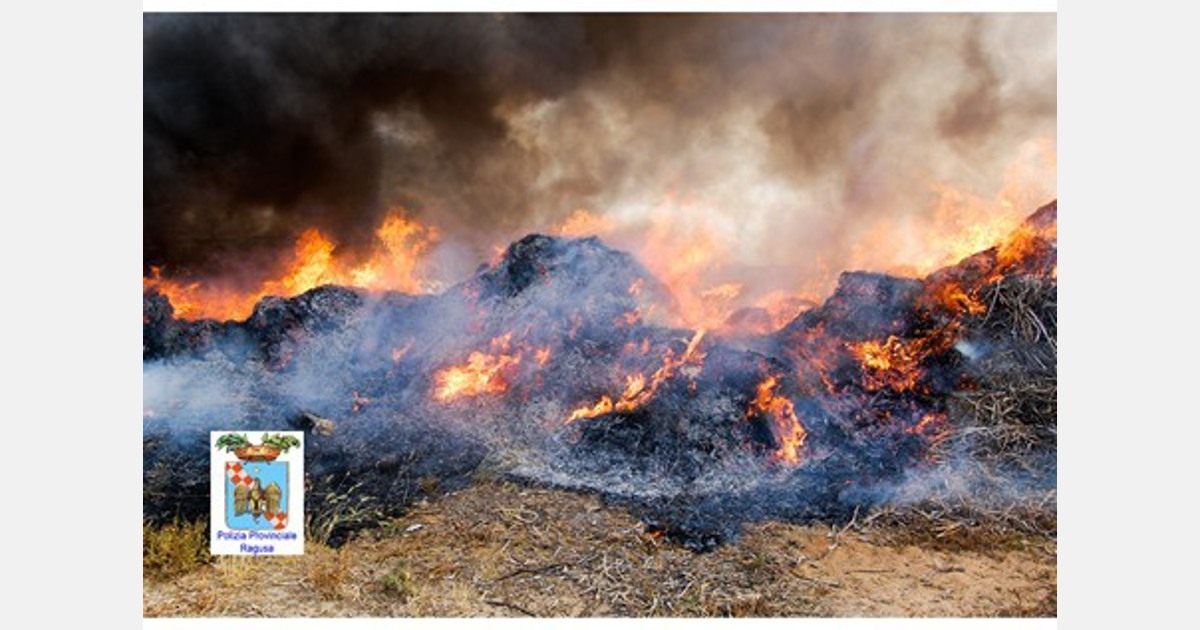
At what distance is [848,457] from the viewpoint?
8.13m

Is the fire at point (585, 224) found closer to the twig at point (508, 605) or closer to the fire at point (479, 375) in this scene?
the fire at point (479, 375)

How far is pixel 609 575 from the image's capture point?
7.16m

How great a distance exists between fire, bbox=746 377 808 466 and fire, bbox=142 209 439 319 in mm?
4686

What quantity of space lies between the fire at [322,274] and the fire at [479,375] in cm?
124

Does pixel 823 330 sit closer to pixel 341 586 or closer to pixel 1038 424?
pixel 1038 424

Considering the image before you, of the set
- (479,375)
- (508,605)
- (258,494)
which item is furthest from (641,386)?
(258,494)

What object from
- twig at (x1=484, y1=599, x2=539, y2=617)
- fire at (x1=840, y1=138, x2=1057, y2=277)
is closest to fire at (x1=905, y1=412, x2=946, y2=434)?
fire at (x1=840, y1=138, x2=1057, y2=277)

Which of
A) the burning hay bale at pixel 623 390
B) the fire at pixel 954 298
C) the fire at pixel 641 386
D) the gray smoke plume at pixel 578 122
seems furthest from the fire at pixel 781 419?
the fire at pixel 954 298

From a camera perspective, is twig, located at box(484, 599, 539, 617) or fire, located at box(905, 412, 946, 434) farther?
fire, located at box(905, 412, 946, 434)

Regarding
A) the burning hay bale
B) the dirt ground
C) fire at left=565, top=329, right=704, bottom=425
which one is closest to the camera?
the dirt ground

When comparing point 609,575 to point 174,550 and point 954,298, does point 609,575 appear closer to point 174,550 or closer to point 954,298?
point 174,550

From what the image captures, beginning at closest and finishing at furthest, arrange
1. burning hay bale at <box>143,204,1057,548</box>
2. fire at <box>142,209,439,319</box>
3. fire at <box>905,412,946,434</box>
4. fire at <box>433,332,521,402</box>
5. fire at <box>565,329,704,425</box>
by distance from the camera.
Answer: burning hay bale at <box>143,204,1057,548</box> < fire at <box>905,412,946,434</box> < fire at <box>565,329,704,425</box> < fire at <box>142,209,439,319</box> < fire at <box>433,332,521,402</box>

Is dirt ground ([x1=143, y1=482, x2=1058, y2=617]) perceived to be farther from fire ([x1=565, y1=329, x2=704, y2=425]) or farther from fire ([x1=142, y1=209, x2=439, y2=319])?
fire ([x1=142, y1=209, x2=439, y2=319])

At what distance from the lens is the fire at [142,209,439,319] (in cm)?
872
